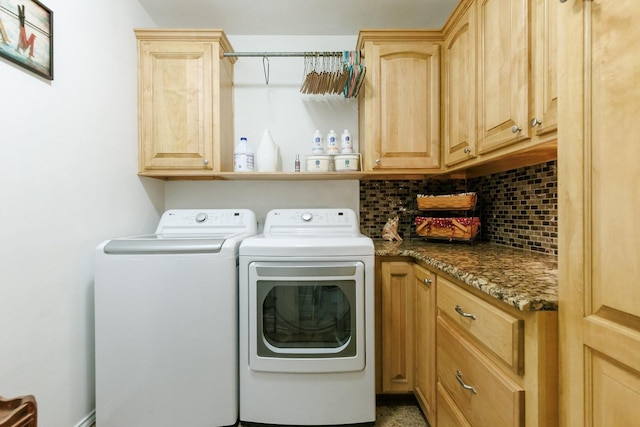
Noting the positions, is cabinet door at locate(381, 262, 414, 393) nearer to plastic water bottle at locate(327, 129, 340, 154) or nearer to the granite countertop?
the granite countertop

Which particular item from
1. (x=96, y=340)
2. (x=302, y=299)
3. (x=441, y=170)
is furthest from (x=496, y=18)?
(x=96, y=340)

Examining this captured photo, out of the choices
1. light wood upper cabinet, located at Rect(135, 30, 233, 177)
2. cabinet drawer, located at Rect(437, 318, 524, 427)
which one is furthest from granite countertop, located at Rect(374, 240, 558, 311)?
light wood upper cabinet, located at Rect(135, 30, 233, 177)

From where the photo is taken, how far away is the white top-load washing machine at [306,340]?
4.74 feet

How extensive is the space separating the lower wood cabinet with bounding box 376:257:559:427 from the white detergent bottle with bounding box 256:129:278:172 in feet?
3.12

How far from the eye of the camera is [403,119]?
1.86m

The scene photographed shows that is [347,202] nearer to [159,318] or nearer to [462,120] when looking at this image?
[462,120]

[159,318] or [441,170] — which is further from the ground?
[441,170]

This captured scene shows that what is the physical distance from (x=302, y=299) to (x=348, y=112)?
141 cm

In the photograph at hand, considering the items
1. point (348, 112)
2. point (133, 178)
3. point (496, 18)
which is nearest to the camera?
point (496, 18)

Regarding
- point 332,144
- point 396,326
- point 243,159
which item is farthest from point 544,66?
point 243,159

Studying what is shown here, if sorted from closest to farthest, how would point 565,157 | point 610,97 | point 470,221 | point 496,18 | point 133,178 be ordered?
point 610,97 → point 565,157 → point 496,18 → point 470,221 → point 133,178

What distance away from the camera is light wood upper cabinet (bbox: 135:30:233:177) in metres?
1.87

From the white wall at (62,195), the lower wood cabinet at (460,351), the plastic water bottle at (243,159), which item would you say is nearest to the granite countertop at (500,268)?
the lower wood cabinet at (460,351)

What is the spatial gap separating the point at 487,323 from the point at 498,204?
113 centimetres
